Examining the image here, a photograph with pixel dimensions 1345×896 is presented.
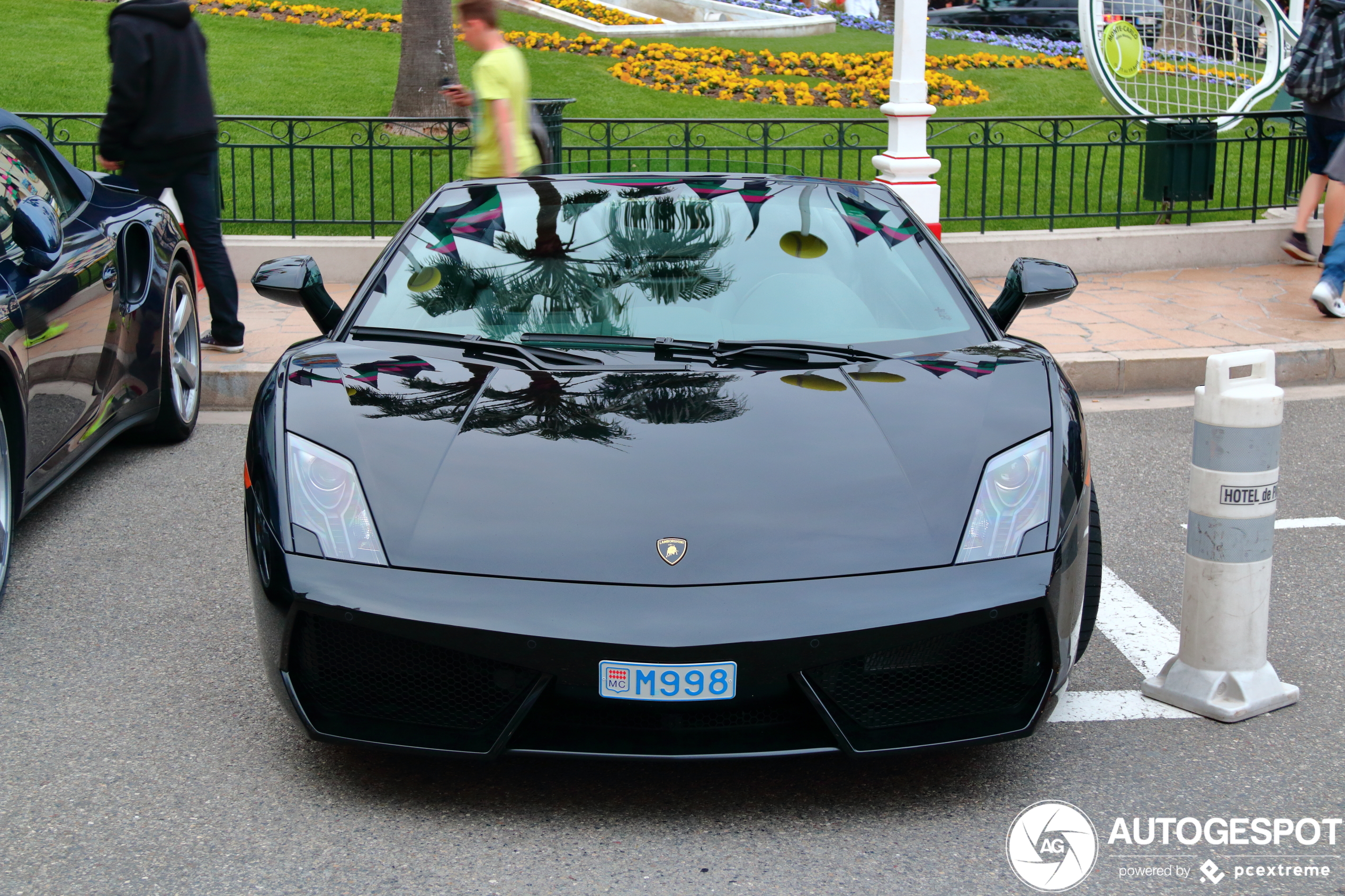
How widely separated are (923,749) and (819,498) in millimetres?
581

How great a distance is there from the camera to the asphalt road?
8.88ft

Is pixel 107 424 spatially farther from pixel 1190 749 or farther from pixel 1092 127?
pixel 1092 127

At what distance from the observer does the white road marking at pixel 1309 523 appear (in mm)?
4953

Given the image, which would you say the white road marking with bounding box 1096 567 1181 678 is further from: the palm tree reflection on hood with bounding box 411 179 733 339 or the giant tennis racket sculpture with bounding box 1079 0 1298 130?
the giant tennis racket sculpture with bounding box 1079 0 1298 130

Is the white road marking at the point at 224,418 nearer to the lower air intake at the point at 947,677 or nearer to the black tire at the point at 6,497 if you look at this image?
the black tire at the point at 6,497

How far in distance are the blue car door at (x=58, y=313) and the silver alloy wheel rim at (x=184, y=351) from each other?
0.70m

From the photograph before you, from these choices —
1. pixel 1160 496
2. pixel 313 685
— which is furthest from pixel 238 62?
pixel 313 685

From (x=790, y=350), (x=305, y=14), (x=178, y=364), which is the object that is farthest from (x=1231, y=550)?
(x=305, y=14)

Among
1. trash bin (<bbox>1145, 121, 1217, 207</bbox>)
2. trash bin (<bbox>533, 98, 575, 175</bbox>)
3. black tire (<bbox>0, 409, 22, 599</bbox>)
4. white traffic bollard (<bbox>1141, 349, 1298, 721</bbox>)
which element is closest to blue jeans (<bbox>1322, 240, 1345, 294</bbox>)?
trash bin (<bbox>1145, 121, 1217, 207</bbox>)

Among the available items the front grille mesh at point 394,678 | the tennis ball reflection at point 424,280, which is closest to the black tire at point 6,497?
the tennis ball reflection at point 424,280

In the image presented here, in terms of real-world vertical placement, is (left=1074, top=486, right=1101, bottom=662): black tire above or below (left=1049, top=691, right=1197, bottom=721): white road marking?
above

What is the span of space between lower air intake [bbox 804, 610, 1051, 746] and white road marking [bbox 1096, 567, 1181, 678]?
→ 0.91 meters

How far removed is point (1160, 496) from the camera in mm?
5371

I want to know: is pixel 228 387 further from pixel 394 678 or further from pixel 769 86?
pixel 769 86
